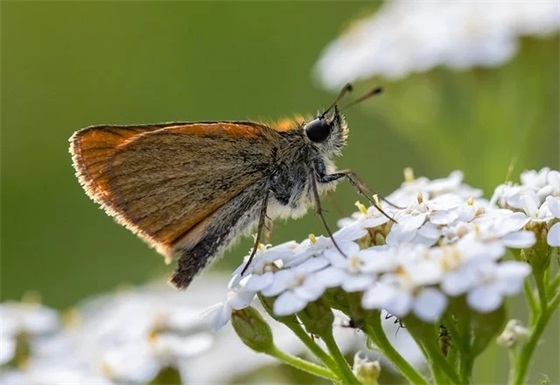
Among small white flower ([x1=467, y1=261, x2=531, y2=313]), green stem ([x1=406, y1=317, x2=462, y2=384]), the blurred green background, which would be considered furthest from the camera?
the blurred green background

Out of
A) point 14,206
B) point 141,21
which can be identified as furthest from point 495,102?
point 141,21

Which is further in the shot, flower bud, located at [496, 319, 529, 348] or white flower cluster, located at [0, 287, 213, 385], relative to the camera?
white flower cluster, located at [0, 287, 213, 385]

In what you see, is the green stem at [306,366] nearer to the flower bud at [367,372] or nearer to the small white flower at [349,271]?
the flower bud at [367,372]

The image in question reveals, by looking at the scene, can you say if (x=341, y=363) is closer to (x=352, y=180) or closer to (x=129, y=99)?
(x=352, y=180)

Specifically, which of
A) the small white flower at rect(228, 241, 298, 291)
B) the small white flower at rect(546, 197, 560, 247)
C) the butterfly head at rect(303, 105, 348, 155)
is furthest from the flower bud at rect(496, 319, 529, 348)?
the butterfly head at rect(303, 105, 348, 155)

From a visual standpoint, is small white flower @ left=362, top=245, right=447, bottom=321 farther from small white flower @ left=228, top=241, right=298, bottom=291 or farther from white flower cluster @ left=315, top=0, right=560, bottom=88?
white flower cluster @ left=315, top=0, right=560, bottom=88

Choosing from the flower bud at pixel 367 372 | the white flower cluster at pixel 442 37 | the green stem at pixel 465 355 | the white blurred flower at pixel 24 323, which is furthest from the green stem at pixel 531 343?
the white flower cluster at pixel 442 37
